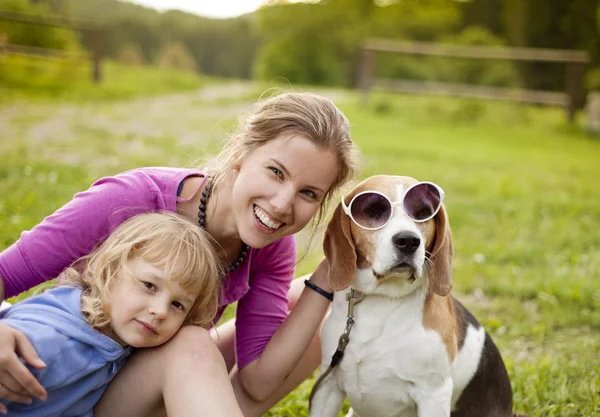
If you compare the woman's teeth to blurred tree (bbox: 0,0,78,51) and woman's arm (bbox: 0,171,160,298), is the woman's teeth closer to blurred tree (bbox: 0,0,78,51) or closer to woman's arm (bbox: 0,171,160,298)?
woman's arm (bbox: 0,171,160,298)

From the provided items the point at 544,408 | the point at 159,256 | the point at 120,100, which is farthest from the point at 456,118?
the point at 159,256

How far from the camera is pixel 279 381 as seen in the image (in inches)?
117

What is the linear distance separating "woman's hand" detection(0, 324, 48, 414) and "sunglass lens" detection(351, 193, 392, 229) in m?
1.28

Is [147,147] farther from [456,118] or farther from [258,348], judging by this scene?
[456,118]

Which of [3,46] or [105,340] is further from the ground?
[105,340]

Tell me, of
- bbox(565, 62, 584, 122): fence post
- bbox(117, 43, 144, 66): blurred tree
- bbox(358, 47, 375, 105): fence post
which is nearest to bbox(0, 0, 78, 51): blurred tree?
bbox(117, 43, 144, 66): blurred tree

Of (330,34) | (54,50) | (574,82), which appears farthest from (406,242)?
(330,34)

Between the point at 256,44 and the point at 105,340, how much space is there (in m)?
27.7

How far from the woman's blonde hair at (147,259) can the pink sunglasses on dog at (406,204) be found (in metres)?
0.63

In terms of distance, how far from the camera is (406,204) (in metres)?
2.57

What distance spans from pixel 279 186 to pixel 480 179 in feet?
22.8

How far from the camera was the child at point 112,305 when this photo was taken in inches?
90.0

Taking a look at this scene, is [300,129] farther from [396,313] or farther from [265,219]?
[396,313]

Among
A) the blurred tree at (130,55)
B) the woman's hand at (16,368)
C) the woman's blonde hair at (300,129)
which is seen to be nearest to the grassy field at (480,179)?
the woman's blonde hair at (300,129)
